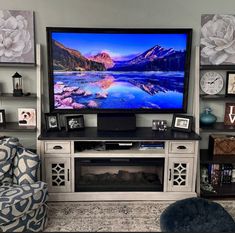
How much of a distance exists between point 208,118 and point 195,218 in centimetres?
128

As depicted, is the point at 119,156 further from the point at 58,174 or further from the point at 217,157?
the point at 217,157

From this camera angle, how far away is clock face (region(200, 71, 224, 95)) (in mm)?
3420

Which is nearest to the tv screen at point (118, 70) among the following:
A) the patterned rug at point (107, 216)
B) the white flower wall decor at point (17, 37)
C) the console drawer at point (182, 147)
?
the white flower wall decor at point (17, 37)

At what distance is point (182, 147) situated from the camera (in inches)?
126

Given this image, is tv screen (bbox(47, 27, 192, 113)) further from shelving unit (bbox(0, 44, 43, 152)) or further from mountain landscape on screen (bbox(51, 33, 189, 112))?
shelving unit (bbox(0, 44, 43, 152))

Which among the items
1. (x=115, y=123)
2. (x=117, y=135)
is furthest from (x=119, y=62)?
(x=117, y=135)

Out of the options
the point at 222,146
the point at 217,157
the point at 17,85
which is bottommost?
the point at 217,157

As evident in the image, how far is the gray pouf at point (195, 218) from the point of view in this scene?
2375 mm

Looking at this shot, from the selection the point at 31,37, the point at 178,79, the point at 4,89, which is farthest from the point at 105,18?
the point at 4,89

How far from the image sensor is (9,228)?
2.46 metres

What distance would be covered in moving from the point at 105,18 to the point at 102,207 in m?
1.95

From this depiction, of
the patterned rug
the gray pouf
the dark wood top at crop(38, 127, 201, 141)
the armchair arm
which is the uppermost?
the dark wood top at crop(38, 127, 201, 141)

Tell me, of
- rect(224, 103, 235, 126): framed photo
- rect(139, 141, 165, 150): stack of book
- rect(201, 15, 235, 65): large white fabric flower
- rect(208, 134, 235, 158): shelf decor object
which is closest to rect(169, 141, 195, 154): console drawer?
rect(139, 141, 165, 150): stack of book

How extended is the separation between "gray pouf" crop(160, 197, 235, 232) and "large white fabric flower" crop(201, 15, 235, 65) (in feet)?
5.17
